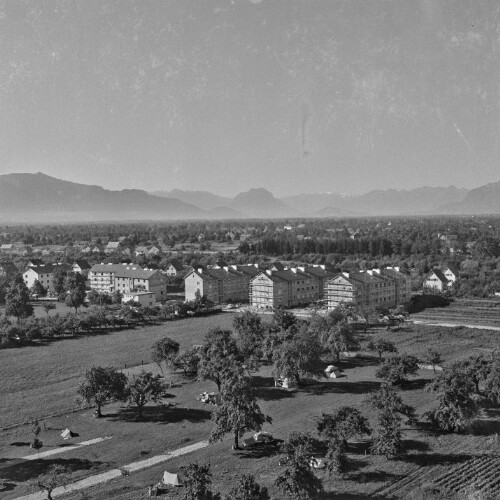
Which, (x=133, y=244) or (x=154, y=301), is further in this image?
(x=133, y=244)

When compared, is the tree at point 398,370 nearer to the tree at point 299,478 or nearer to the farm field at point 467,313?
the tree at point 299,478

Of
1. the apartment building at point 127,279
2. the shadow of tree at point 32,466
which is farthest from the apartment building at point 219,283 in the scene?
the shadow of tree at point 32,466

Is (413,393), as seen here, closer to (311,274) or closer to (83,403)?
(83,403)

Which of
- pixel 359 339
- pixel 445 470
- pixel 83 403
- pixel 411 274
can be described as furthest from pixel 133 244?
pixel 445 470

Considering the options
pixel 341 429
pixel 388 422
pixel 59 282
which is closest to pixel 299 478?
pixel 341 429

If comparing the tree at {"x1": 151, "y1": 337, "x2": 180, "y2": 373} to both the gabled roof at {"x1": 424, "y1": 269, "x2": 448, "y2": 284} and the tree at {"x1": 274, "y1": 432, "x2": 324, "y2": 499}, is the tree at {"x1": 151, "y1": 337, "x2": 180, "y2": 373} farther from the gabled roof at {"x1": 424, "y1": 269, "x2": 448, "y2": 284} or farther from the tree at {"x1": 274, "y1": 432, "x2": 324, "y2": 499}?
the gabled roof at {"x1": 424, "y1": 269, "x2": 448, "y2": 284}
